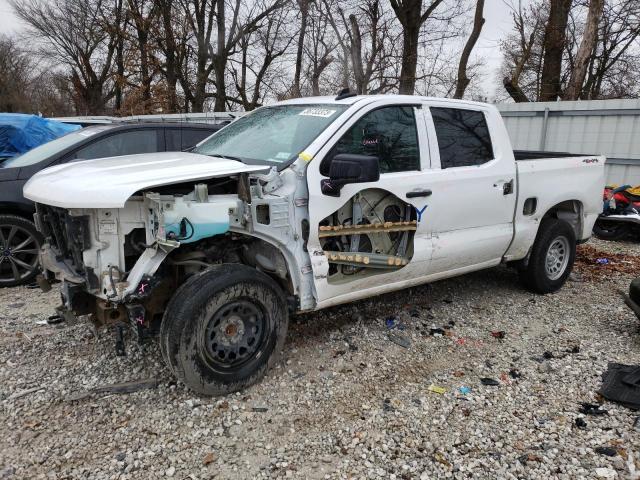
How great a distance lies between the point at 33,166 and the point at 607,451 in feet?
18.1

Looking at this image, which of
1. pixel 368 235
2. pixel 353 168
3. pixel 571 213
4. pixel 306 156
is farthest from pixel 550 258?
pixel 306 156

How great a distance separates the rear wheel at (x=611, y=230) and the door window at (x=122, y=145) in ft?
23.1

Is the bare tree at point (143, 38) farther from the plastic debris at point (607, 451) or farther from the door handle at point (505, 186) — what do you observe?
the plastic debris at point (607, 451)

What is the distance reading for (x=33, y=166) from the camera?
5.16 meters

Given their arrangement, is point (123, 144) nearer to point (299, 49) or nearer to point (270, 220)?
point (270, 220)

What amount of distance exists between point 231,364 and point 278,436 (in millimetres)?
581

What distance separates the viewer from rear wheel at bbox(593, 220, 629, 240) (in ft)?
26.1

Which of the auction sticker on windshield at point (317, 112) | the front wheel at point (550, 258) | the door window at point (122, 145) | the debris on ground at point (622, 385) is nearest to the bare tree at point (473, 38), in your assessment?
the front wheel at point (550, 258)

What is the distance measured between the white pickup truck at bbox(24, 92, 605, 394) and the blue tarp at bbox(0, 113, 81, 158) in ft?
17.8

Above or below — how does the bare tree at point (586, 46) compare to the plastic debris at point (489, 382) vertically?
above

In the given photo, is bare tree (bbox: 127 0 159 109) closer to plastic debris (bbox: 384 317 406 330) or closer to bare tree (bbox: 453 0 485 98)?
bare tree (bbox: 453 0 485 98)

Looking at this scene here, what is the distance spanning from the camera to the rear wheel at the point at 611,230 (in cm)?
797

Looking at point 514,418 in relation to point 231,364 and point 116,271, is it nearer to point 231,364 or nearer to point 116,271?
point 231,364

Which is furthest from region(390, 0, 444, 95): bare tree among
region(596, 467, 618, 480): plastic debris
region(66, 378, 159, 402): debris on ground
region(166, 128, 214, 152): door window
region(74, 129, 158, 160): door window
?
region(596, 467, 618, 480): plastic debris
